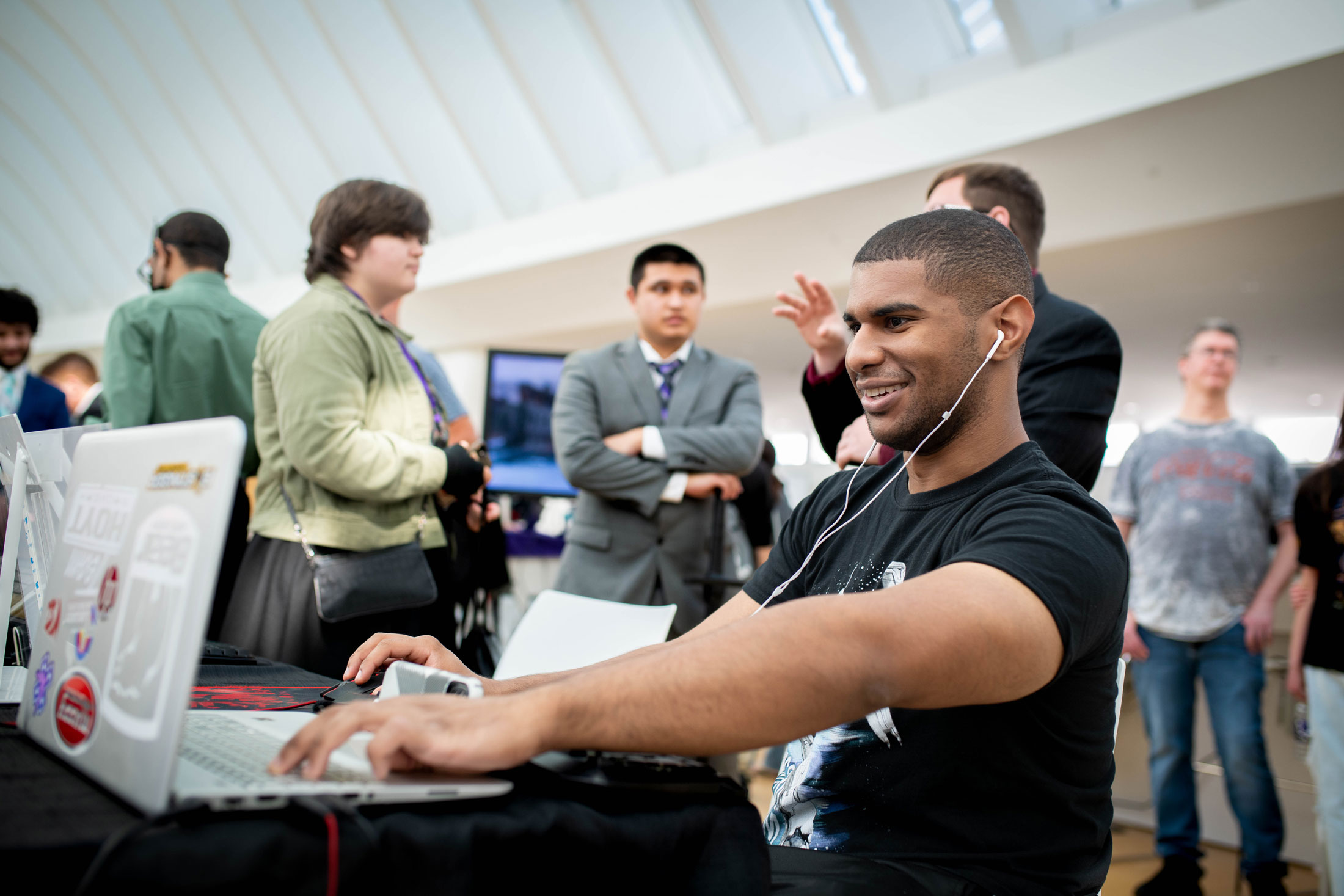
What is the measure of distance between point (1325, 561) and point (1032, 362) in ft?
5.83

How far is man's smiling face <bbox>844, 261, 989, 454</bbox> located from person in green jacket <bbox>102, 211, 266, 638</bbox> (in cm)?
192

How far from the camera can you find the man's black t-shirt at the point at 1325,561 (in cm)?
274

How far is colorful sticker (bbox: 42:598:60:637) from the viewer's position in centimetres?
85

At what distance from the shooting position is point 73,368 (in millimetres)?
6016

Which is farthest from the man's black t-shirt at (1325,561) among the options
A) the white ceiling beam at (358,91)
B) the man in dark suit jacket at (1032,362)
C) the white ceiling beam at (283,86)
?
Answer: the white ceiling beam at (283,86)

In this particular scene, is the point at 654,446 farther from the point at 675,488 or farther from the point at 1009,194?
the point at 1009,194

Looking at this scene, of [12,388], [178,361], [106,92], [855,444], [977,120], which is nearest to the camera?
[855,444]

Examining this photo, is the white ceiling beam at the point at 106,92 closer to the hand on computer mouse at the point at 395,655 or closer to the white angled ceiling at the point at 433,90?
the white angled ceiling at the point at 433,90

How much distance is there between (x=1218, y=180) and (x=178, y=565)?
6.04m

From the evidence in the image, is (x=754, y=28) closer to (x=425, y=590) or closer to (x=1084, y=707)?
(x=425, y=590)

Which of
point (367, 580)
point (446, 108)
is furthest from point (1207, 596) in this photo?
point (446, 108)

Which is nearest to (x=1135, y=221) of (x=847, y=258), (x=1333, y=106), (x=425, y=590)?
(x=1333, y=106)

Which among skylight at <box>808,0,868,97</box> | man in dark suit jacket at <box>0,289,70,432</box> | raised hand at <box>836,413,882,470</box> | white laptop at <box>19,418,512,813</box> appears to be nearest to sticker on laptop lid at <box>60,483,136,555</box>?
white laptop at <box>19,418,512,813</box>

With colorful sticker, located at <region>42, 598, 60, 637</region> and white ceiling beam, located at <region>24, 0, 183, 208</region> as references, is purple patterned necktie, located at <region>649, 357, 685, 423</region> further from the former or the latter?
white ceiling beam, located at <region>24, 0, 183, 208</region>
